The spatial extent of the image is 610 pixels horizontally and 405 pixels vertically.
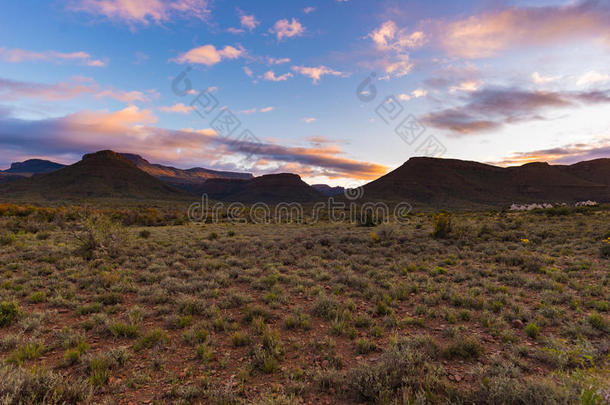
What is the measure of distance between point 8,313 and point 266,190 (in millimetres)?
151803

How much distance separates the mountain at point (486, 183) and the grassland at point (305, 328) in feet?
245

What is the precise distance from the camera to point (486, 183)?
92.2 m

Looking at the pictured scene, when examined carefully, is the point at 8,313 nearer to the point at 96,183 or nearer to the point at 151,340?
the point at 151,340

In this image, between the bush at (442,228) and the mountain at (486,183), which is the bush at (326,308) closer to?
the bush at (442,228)

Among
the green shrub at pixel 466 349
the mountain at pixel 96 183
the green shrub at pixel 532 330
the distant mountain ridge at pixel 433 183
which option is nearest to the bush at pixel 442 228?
the green shrub at pixel 532 330

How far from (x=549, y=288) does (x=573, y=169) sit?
14077cm

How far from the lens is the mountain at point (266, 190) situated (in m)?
144

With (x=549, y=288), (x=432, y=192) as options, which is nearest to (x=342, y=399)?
(x=549, y=288)

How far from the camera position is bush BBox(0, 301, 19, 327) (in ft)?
17.7

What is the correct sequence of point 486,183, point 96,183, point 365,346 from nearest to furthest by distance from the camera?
1. point 365,346
2. point 96,183
3. point 486,183

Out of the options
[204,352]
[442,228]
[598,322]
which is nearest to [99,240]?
[204,352]

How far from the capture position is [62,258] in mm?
10281

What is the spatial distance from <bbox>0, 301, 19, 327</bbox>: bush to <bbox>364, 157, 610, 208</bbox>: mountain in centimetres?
8179

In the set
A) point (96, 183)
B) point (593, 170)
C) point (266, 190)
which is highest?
point (593, 170)
